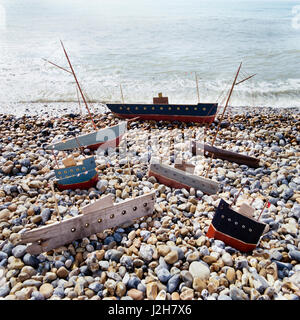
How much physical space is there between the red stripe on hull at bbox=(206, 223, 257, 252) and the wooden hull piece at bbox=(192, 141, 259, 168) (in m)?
4.10

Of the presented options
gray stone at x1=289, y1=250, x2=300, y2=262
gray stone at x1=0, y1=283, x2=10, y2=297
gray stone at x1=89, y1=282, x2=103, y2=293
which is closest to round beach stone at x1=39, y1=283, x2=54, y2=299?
gray stone at x1=0, y1=283, x2=10, y2=297

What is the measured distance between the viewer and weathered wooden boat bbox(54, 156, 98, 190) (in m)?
6.93

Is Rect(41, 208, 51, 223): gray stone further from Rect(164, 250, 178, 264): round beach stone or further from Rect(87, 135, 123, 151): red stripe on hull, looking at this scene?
Rect(87, 135, 123, 151): red stripe on hull

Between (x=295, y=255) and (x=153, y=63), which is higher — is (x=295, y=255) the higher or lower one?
the lower one

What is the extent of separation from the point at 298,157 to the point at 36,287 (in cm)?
931

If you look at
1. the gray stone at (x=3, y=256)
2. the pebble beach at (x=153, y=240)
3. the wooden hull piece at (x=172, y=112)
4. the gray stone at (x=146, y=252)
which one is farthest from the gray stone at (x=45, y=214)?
the wooden hull piece at (x=172, y=112)

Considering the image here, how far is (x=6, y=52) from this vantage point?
31.2m

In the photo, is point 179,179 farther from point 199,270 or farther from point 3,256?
point 3,256

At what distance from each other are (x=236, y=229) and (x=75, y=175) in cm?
450

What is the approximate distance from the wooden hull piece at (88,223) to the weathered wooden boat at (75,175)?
199 centimetres

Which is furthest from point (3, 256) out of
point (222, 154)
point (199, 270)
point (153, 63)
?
point (153, 63)

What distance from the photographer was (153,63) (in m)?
26.2

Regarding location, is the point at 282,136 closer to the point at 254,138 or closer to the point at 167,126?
the point at 254,138

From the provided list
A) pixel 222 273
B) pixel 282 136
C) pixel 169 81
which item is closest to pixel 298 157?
pixel 282 136
